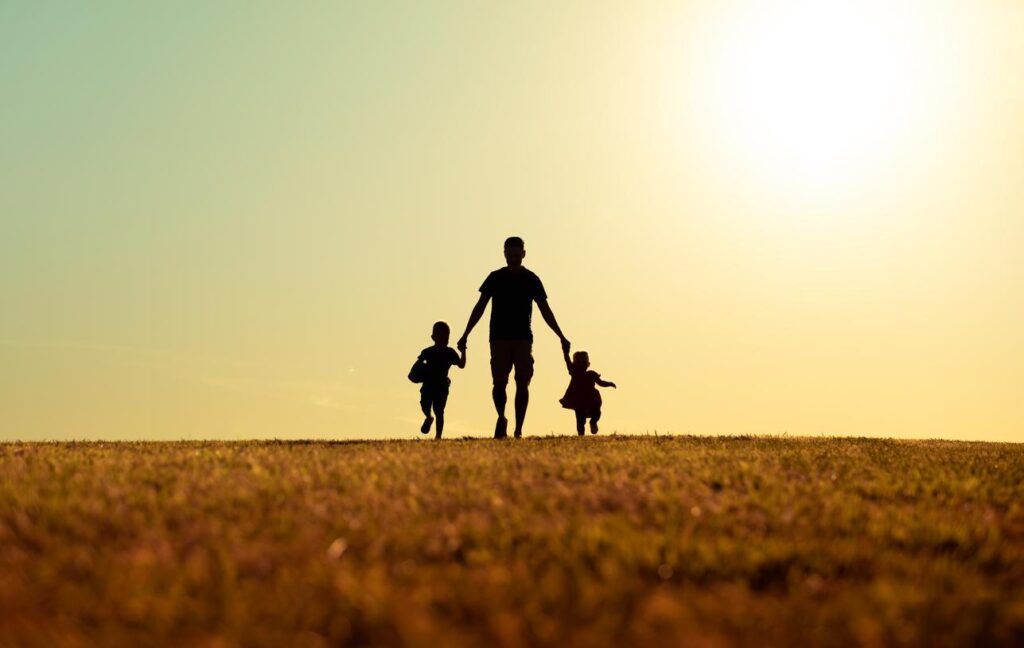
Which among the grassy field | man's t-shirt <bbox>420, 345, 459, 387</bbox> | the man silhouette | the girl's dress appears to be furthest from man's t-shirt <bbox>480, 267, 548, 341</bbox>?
the grassy field

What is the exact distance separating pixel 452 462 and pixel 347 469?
1134 millimetres

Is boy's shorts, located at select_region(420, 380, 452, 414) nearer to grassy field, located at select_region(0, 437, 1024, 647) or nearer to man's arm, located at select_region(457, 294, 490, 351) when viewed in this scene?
man's arm, located at select_region(457, 294, 490, 351)

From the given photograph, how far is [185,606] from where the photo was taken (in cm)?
379

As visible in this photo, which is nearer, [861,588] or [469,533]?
[861,588]

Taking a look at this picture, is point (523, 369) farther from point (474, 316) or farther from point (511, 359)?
point (474, 316)

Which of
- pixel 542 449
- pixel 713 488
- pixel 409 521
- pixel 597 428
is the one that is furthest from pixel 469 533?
pixel 597 428

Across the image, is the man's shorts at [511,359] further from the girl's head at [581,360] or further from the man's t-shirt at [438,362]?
the girl's head at [581,360]

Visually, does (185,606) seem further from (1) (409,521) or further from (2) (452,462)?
(2) (452,462)

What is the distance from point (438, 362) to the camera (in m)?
17.7

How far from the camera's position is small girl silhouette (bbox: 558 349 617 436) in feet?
68.2

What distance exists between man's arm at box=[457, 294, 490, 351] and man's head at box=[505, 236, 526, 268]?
696 millimetres

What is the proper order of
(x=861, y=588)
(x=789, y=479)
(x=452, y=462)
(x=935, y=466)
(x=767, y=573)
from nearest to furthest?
(x=861, y=588) < (x=767, y=573) < (x=789, y=479) < (x=452, y=462) < (x=935, y=466)

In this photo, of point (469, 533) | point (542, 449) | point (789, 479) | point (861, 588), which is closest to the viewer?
point (861, 588)

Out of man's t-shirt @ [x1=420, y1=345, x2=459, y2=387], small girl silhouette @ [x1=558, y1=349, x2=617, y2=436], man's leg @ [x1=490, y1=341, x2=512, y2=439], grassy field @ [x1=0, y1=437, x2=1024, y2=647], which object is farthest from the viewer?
small girl silhouette @ [x1=558, y1=349, x2=617, y2=436]
